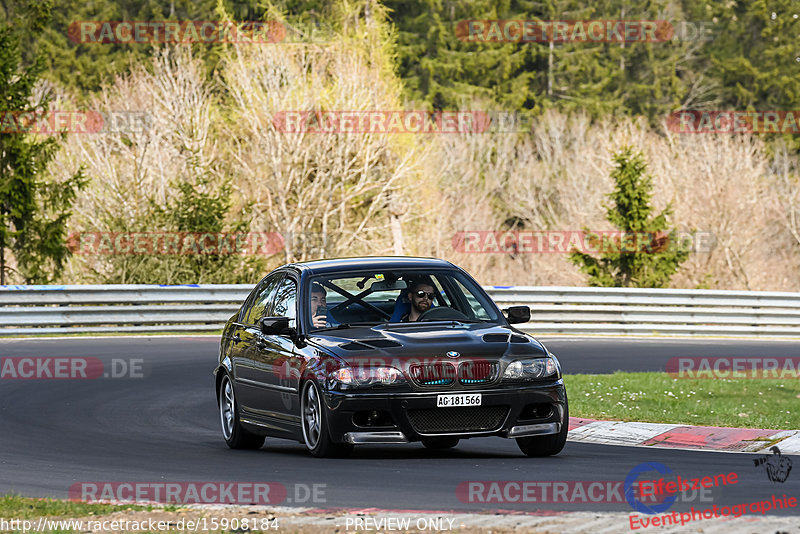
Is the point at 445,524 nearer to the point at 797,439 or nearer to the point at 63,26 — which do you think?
the point at 797,439

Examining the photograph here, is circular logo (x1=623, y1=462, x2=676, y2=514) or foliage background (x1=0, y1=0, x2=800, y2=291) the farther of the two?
foliage background (x1=0, y1=0, x2=800, y2=291)

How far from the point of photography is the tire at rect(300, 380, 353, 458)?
32.9ft

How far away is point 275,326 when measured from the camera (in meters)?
10.7

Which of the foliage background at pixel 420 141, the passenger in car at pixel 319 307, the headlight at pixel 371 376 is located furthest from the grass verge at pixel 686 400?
the foliage background at pixel 420 141

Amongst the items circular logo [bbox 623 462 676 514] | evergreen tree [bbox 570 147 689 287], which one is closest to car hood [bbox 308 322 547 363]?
circular logo [bbox 623 462 676 514]

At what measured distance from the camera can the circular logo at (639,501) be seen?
Result: 7504 millimetres

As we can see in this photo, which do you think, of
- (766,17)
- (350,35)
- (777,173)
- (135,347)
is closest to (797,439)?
(135,347)

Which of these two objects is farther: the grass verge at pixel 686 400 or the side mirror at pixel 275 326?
the grass verge at pixel 686 400

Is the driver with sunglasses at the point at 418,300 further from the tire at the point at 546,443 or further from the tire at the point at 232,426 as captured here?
the tire at the point at 232,426

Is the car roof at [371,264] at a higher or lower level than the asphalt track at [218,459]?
higher

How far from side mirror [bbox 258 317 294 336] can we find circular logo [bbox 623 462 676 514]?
2.97m

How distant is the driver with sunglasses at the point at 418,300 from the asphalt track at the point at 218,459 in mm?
1093

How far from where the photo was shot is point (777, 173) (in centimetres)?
6781

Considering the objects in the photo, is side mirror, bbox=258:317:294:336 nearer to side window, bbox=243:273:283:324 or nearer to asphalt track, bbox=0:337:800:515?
asphalt track, bbox=0:337:800:515
